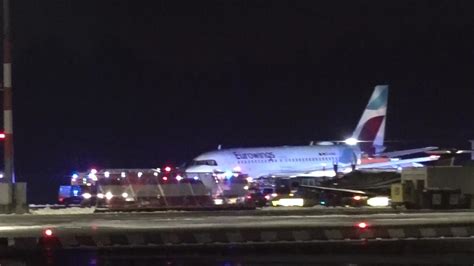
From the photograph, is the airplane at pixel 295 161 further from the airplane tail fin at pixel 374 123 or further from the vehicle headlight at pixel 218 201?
the vehicle headlight at pixel 218 201

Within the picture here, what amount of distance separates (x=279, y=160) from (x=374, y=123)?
22646 mm

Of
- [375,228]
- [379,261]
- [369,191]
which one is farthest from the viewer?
[369,191]

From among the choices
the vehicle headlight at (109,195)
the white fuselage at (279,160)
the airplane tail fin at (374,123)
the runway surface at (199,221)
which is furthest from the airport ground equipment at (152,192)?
the airplane tail fin at (374,123)

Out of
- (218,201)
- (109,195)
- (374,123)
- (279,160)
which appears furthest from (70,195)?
(374,123)

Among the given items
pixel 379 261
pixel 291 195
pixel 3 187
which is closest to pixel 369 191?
pixel 291 195

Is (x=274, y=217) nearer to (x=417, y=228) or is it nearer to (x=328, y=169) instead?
(x=417, y=228)

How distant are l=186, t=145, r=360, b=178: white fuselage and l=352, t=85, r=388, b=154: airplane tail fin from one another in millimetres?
12190

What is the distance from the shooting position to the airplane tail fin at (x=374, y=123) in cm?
11112

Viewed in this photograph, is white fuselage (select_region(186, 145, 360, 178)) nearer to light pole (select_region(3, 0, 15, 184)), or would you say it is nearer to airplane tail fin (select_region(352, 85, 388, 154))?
airplane tail fin (select_region(352, 85, 388, 154))

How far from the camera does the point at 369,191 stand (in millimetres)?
59625

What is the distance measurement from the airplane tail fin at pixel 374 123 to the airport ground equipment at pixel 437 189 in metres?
55.9

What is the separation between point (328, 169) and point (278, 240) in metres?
63.4

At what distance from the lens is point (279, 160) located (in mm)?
93688

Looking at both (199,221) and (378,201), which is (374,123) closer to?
(378,201)
